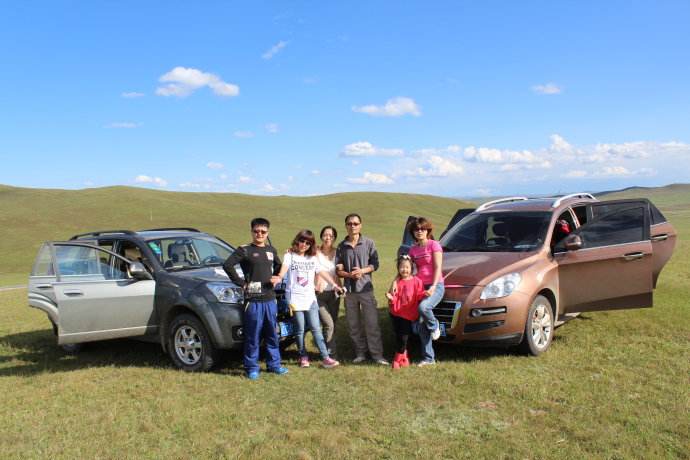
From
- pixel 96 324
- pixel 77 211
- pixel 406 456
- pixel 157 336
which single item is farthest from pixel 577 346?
pixel 77 211

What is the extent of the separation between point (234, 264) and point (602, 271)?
456 centimetres

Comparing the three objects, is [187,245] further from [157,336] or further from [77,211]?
[77,211]

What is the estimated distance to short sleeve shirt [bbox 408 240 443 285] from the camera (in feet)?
20.4

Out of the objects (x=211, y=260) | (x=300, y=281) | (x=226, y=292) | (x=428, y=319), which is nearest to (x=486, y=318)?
(x=428, y=319)

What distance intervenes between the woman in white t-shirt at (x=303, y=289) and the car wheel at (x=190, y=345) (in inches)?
40.7

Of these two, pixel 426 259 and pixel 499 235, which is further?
pixel 499 235

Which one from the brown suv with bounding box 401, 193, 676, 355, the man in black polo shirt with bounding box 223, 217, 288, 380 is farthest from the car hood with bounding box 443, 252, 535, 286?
the man in black polo shirt with bounding box 223, 217, 288, 380

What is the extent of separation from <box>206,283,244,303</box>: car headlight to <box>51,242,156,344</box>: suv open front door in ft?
3.00

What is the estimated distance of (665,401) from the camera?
4781mm

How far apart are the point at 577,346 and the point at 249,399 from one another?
13.3 ft

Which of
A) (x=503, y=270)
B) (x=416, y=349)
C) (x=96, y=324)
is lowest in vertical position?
(x=416, y=349)

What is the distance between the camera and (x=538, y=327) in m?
6.37

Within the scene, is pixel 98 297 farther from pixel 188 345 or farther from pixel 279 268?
pixel 279 268

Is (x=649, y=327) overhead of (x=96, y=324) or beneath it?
beneath
